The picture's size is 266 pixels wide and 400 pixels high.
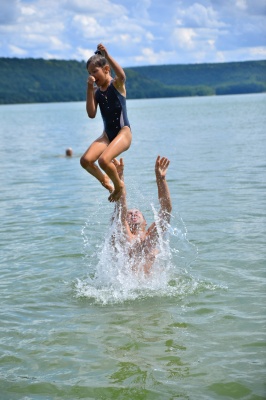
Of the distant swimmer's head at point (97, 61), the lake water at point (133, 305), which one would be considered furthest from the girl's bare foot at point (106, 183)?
the distant swimmer's head at point (97, 61)

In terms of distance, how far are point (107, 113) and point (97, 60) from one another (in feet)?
2.92

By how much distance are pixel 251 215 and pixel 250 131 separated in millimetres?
32605

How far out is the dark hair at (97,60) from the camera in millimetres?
9805

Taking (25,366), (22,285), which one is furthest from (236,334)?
(22,285)

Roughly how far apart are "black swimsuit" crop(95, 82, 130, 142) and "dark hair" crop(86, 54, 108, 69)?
398mm

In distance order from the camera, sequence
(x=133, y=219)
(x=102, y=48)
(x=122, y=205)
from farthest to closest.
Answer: (x=133, y=219) < (x=122, y=205) < (x=102, y=48)

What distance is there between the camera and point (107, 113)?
10391 mm

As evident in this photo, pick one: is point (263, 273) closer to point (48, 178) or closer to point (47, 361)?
point (47, 361)

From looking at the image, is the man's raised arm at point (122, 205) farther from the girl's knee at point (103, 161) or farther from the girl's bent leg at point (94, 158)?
the girl's knee at point (103, 161)

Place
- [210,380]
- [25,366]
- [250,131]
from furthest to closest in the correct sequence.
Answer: [250,131] < [25,366] < [210,380]

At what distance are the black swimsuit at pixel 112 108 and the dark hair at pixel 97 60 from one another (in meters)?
0.40

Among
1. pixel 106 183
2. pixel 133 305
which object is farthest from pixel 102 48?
pixel 133 305

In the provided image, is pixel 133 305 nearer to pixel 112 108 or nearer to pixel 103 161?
pixel 103 161

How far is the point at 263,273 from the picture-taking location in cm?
1202
